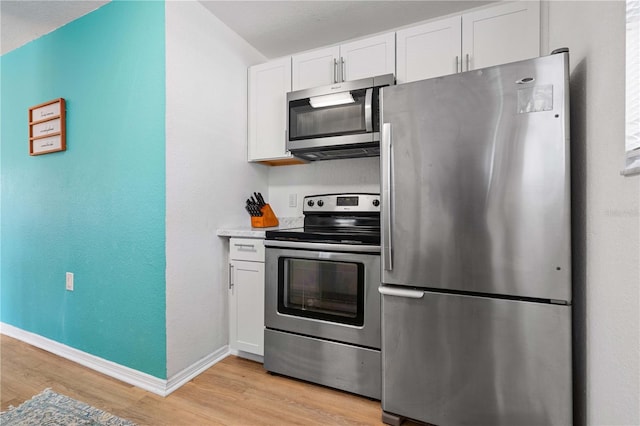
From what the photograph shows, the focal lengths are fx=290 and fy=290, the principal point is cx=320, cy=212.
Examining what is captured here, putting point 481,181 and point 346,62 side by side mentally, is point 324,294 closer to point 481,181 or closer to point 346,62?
point 481,181

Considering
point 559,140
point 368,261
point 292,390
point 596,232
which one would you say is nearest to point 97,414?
point 292,390

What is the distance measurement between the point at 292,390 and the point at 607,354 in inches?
57.9

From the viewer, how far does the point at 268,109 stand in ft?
7.66

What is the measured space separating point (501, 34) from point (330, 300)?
1.87m

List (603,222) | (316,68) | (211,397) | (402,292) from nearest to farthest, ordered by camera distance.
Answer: (603,222), (402,292), (211,397), (316,68)

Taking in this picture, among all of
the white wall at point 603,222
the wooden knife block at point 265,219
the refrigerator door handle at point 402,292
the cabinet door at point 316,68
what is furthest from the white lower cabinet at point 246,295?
the white wall at point 603,222

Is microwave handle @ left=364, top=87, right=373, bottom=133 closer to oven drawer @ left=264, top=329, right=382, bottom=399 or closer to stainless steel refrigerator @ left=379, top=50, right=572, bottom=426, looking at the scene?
stainless steel refrigerator @ left=379, top=50, right=572, bottom=426

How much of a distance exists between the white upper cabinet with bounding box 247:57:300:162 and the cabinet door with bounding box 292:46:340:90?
Result: 79 mm

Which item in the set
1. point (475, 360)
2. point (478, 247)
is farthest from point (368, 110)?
point (475, 360)

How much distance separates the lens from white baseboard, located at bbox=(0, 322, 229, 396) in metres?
1.71

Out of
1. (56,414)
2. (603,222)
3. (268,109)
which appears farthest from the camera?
(268,109)

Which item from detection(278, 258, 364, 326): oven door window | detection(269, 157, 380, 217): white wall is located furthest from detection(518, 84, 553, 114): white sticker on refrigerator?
detection(269, 157, 380, 217): white wall

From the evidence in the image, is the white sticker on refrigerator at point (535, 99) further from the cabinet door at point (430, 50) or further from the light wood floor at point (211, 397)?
the light wood floor at point (211, 397)

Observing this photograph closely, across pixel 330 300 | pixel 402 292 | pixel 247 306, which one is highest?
pixel 402 292
